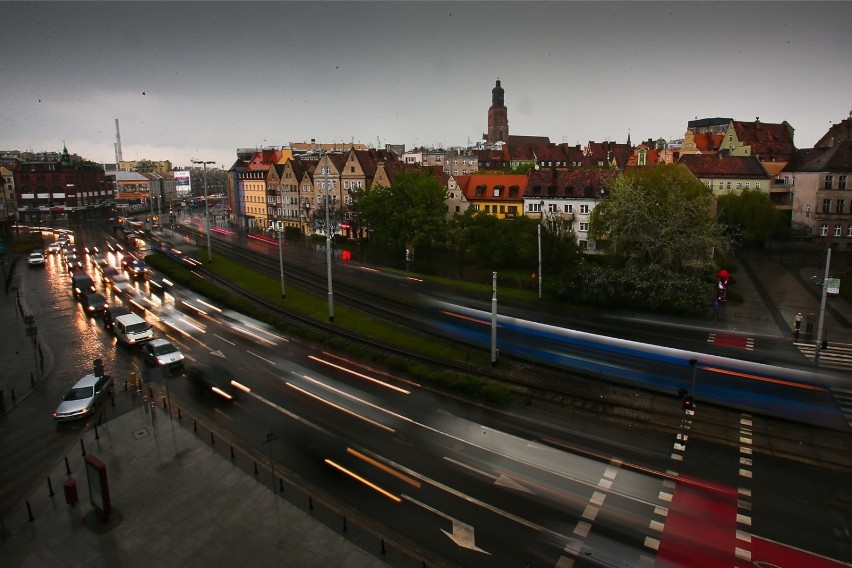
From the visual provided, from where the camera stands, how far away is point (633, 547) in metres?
16.8

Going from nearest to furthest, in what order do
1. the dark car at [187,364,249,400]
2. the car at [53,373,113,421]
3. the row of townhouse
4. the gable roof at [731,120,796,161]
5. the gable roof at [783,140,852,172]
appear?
the car at [53,373,113,421], the dark car at [187,364,249,400], the gable roof at [783,140,852,172], the row of townhouse, the gable roof at [731,120,796,161]

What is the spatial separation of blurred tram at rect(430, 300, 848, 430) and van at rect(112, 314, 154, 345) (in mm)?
20468

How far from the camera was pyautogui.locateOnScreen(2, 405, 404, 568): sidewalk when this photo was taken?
53.3 ft

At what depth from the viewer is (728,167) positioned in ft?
250

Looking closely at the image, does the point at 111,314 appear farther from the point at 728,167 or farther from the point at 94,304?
the point at 728,167

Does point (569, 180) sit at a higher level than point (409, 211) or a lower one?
higher

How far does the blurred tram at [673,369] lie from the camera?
26547 millimetres

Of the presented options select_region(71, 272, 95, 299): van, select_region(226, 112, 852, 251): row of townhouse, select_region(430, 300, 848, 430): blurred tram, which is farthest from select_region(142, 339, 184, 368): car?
select_region(71, 272, 95, 299): van

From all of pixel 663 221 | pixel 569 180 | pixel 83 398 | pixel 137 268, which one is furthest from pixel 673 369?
pixel 137 268

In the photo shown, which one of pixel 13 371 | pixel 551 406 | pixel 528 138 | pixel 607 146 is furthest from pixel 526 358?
pixel 528 138

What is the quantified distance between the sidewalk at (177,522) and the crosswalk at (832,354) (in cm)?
2941

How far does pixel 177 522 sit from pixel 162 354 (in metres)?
17.3

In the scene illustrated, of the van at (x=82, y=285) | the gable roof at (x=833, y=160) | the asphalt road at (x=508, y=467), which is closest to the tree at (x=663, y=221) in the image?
the asphalt road at (x=508, y=467)

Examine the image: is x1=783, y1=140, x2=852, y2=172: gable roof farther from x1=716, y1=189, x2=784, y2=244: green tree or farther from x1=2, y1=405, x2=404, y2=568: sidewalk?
x1=2, y1=405, x2=404, y2=568: sidewalk
